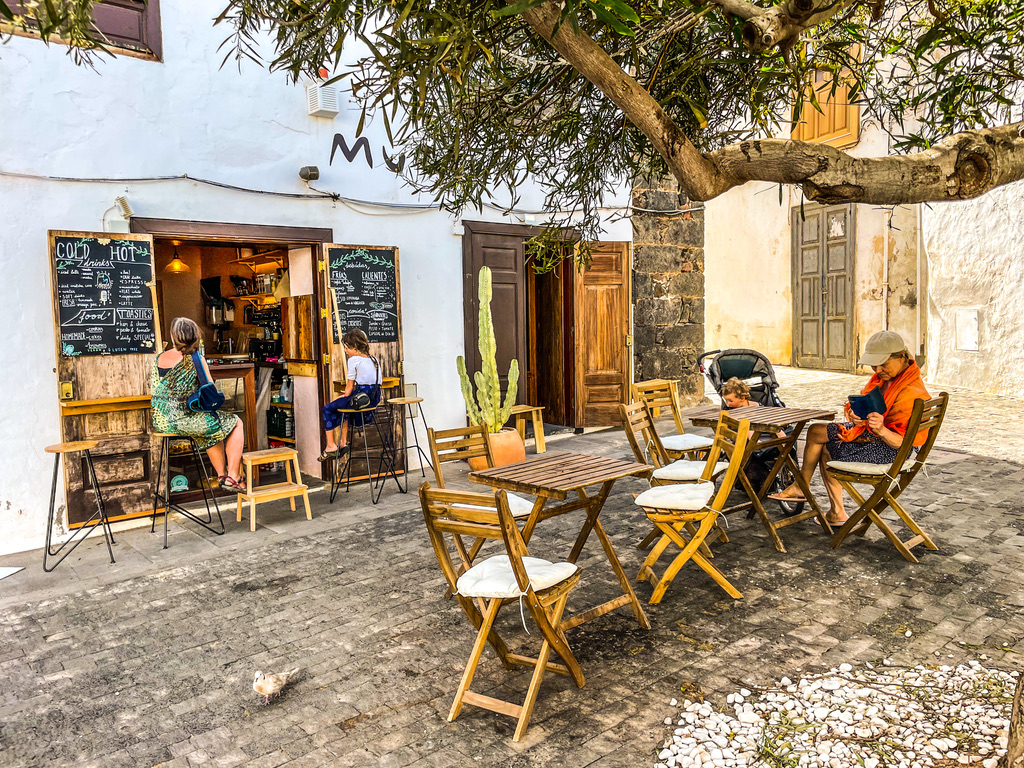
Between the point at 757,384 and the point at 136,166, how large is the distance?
516 cm

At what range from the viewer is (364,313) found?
22.7ft

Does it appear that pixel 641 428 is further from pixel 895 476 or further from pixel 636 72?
pixel 636 72

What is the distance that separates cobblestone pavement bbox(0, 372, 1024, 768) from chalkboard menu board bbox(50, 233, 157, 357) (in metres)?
1.50

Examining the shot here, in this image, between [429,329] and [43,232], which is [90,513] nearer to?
[43,232]

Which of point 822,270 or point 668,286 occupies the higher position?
point 822,270

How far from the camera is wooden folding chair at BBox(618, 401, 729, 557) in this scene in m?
4.22

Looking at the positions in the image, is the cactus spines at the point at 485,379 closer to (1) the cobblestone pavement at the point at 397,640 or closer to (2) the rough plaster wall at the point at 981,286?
(1) the cobblestone pavement at the point at 397,640

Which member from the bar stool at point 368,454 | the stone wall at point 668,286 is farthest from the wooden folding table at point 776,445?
the stone wall at point 668,286

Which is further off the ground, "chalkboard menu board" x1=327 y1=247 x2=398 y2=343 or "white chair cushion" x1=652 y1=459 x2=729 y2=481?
"chalkboard menu board" x1=327 y1=247 x2=398 y2=343

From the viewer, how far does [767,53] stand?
11.5 ft

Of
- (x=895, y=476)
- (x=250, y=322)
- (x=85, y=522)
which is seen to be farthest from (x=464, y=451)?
(x=250, y=322)

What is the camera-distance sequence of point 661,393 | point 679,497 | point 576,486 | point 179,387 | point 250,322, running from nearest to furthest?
point 576,486 → point 679,497 → point 179,387 → point 661,393 → point 250,322

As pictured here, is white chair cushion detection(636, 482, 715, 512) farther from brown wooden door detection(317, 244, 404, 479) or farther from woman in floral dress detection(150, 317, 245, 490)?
brown wooden door detection(317, 244, 404, 479)

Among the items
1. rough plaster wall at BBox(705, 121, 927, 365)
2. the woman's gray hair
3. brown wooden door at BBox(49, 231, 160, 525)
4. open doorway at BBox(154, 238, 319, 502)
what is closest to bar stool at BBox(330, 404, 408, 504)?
open doorway at BBox(154, 238, 319, 502)
